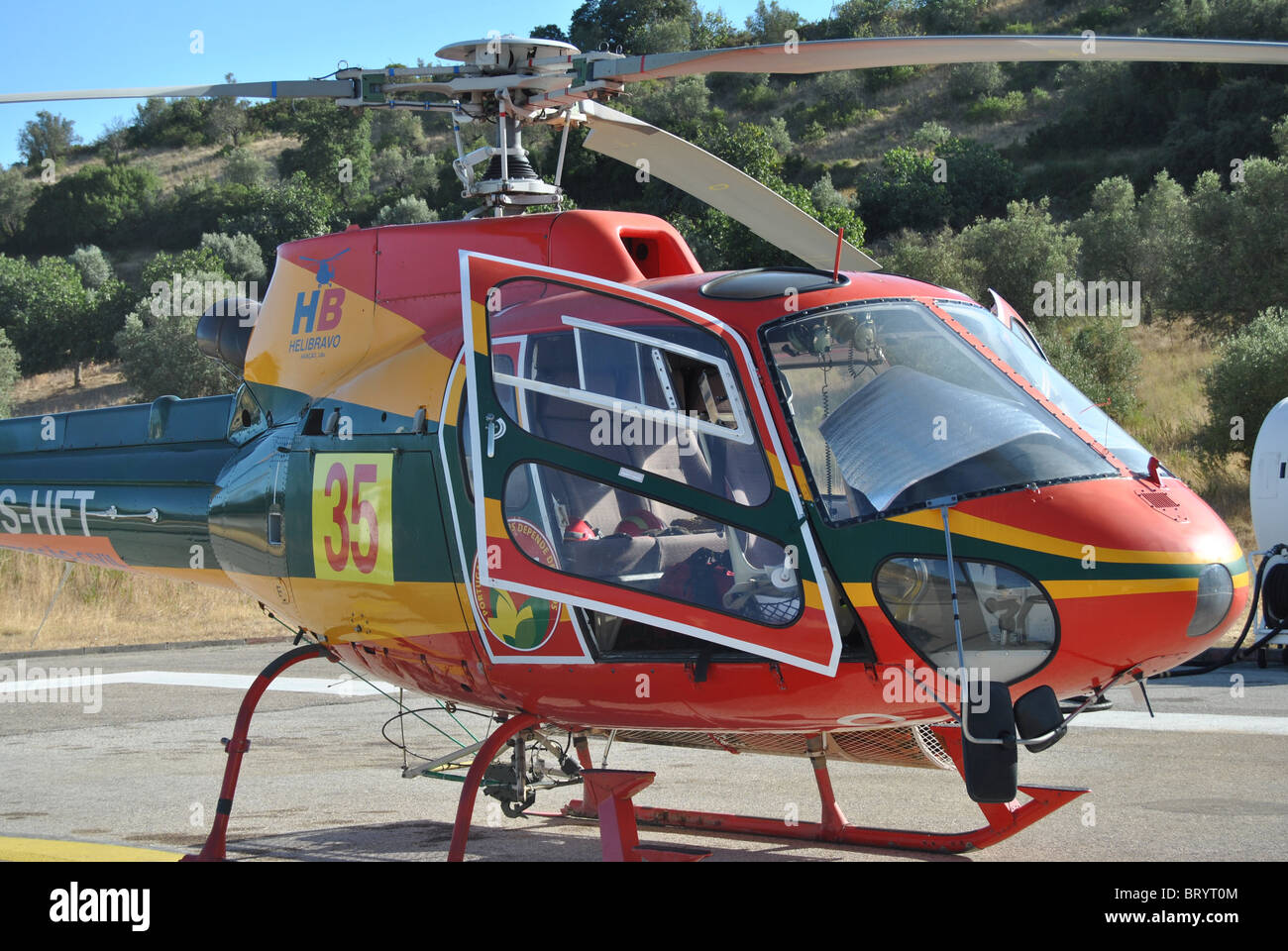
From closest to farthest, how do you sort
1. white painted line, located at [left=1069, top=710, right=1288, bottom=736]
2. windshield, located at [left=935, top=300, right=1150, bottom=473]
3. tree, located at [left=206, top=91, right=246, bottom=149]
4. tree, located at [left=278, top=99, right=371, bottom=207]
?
windshield, located at [left=935, top=300, right=1150, bottom=473], white painted line, located at [left=1069, top=710, right=1288, bottom=736], tree, located at [left=278, top=99, right=371, bottom=207], tree, located at [left=206, top=91, right=246, bottom=149]

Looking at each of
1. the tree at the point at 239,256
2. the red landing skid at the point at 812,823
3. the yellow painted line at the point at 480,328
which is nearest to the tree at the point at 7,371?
the tree at the point at 239,256

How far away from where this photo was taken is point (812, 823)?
683 cm

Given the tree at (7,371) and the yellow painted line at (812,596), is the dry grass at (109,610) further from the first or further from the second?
the tree at (7,371)

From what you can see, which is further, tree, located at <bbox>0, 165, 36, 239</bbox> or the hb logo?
tree, located at <bbox>0, 165, 36, 239</bbox>

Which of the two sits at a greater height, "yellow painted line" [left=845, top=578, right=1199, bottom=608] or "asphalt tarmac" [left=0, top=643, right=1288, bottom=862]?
"yellow painted line" [left=845, top=578, right=1199, bottom=608]

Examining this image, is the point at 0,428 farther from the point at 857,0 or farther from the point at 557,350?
the point at 857,0

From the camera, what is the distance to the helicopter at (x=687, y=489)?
4316 mm

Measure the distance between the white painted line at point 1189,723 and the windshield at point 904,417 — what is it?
5.79 metres

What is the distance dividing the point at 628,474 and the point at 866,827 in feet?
10.4

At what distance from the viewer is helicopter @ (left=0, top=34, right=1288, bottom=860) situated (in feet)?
14.2

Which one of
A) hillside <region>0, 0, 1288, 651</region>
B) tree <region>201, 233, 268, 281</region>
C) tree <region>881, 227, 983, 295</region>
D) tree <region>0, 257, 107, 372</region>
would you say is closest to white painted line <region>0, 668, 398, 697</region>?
hillside <region>0, 0, 1288, 651</region>

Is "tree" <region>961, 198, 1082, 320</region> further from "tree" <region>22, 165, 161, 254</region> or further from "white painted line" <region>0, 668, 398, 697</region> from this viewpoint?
"tree" <region>22, 165, 161, 254</region>

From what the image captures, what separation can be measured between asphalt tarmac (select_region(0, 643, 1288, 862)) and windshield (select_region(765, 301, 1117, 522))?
8.52 feet

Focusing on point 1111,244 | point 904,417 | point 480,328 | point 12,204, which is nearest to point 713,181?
point 480,328
